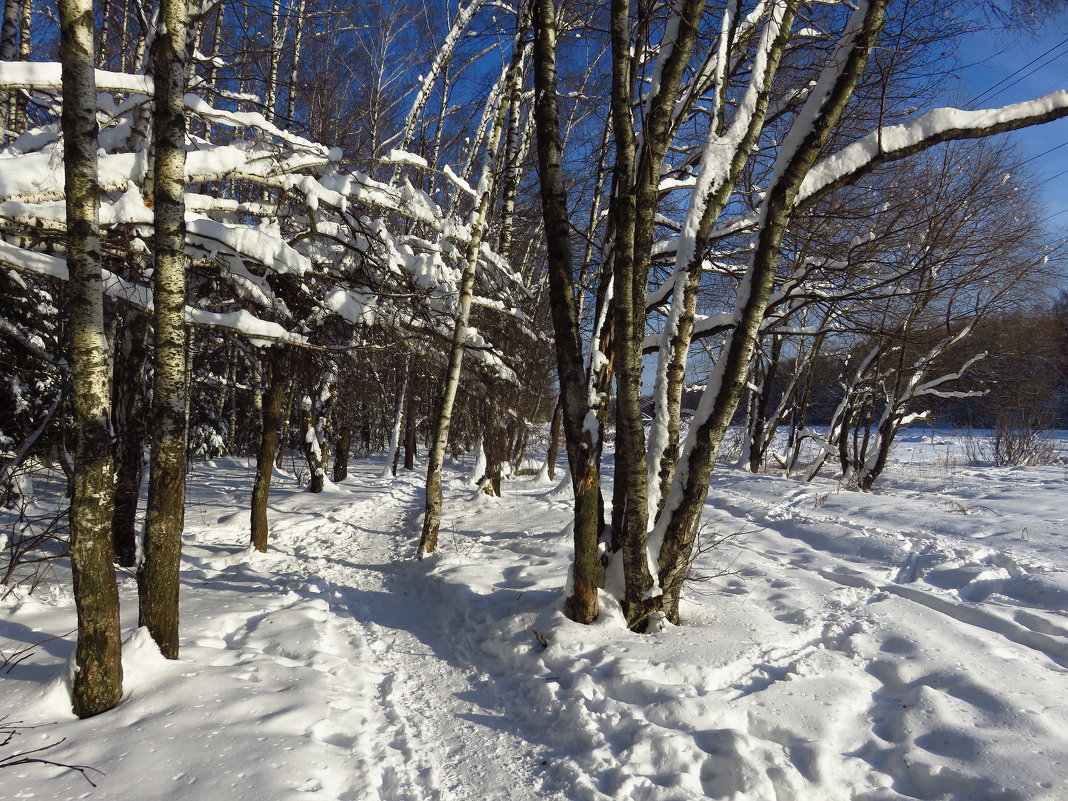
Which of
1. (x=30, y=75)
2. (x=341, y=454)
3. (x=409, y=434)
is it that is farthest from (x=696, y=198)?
(x=409, y=434)

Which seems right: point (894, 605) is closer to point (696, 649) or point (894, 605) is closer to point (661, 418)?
point (696, 649)

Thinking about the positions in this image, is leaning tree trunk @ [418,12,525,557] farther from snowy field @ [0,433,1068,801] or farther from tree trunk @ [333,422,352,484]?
tree trunk @ [333,422,352,484]

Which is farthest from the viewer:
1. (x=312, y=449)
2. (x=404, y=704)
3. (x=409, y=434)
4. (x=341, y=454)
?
(x=409, y=434)

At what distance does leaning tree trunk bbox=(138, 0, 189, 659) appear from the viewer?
2.95 m

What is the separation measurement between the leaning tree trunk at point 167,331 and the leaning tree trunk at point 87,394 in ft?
0.90

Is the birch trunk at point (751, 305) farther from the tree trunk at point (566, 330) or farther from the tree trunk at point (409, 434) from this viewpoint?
the tree trunk at point (409, 434)

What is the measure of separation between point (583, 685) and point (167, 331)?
3069mm

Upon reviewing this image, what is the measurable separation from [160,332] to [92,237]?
1.89 ft

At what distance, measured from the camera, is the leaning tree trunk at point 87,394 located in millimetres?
2518

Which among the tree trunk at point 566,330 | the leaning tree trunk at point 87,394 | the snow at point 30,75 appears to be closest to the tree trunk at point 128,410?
the snow at point 30,75

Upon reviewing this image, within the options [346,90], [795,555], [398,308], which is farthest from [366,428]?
[795,555]

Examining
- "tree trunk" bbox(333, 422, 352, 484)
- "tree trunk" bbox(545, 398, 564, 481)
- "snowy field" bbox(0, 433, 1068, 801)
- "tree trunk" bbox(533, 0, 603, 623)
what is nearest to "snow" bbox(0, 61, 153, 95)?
"tree trunk" bbox(533, 0, 603, 623)

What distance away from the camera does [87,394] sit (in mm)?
2643

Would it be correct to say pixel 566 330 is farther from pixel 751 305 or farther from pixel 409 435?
pixel 409 435
